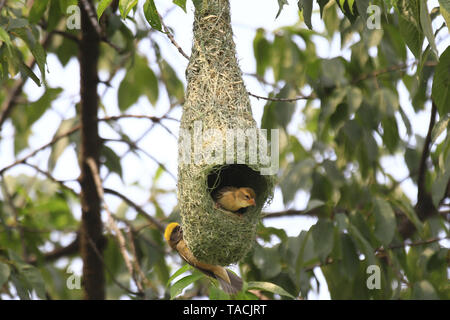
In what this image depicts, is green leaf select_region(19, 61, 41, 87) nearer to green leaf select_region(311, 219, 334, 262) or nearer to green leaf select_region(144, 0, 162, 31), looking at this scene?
green leaf select_region(144, 0, 162, 31)

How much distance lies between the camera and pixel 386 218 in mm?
3375

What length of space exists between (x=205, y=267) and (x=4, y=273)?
966 millimetres

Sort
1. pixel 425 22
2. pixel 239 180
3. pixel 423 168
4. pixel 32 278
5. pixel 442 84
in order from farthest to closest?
pixel 423 168 < pixel 32 278 < pixel 239 180 < pixel 442 84 < pixel 425 22

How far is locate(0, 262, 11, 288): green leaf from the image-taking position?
9.50ft

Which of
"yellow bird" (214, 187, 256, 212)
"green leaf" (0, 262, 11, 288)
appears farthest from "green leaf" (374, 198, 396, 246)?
"green leaf" (0, 262, 11, 288)

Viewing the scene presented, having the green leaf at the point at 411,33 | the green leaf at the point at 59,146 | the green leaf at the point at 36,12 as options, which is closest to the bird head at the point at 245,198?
the green leaf at the point at 411,33

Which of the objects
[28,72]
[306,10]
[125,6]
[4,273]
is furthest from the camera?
[4,273]

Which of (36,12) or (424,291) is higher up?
(36,12)

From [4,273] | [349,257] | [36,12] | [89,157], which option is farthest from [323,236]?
[36,12]

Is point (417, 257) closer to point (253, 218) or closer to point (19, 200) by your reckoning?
point (253, 218)

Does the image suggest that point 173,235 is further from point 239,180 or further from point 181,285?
point 181,285

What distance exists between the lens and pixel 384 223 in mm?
3359

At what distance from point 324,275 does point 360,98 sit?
3.20 feet
